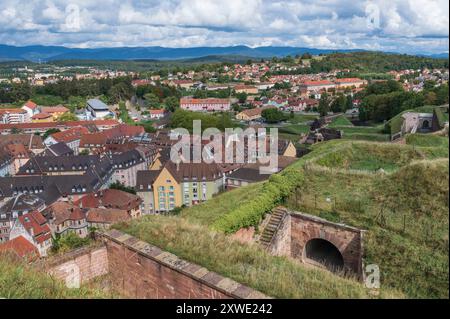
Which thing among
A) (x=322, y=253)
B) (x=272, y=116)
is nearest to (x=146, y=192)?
(x=322, y=253)

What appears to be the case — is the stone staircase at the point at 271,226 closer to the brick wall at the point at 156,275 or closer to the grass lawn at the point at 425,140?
the brick wall at the point at 156,275

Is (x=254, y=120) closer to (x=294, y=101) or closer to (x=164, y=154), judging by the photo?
(x=294, y=101)

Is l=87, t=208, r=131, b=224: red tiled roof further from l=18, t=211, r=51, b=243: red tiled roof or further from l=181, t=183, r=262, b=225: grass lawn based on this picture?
l=181, t=183, r=262, b=225: grass lawn

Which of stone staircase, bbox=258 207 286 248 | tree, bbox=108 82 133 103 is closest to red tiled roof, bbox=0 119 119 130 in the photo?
tree, bbox=108 82 133 103

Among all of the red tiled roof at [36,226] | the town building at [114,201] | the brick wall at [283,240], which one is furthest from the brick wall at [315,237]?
the town building at [114,201]

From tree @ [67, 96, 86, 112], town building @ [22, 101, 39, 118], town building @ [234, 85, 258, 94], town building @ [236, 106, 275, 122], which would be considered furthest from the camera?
town building @ [234, 85, 258, 94]

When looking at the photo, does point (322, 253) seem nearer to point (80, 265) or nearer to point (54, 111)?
point (80, 265)
